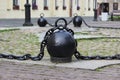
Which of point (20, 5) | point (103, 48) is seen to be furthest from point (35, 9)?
point (103, 48)

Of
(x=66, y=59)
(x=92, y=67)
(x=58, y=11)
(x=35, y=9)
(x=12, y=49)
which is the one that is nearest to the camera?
(x=92, y=67)

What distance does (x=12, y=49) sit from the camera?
1207 centimetres

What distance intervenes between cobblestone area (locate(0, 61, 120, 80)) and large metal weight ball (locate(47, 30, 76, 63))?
1.58 feet

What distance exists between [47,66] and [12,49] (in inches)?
143

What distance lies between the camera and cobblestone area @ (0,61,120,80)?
7309mm

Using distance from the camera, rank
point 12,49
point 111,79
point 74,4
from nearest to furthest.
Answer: point 111,79 < point 12,49 < point 74,4

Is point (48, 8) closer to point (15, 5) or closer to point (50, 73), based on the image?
point (15, 5)

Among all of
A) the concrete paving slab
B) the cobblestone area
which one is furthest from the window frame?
the cobblestone area

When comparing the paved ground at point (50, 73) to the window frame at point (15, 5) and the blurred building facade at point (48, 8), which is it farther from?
the window frame at point (15, 5)

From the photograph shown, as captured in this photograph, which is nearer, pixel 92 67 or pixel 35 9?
pixel 92 67

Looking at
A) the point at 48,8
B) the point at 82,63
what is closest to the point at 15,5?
the point at 48,8

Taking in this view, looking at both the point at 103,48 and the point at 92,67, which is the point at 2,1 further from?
the point at 92,67

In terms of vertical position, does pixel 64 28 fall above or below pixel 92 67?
above

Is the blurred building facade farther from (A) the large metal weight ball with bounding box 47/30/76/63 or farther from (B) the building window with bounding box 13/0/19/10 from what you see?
(A) the large metal weight ball with bounding box 47/30/76/63
